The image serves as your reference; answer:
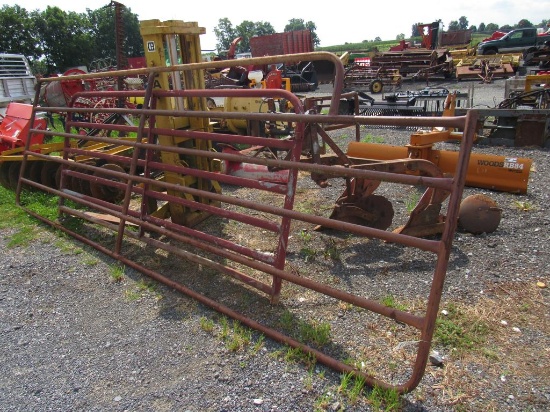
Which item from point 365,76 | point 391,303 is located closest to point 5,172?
point 391,303

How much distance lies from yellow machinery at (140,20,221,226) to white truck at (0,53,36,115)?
7716mm

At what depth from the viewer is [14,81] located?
1080cm

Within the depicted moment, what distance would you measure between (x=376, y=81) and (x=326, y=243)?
16.7 meters

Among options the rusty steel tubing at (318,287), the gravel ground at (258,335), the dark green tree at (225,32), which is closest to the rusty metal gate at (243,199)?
the rusty steel tubing at (318,287)

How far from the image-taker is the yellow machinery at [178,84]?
450 cm

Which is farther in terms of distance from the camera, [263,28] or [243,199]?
[263,28]

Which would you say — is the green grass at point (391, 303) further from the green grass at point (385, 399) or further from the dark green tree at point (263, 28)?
the dark green tree at point (263, 28)

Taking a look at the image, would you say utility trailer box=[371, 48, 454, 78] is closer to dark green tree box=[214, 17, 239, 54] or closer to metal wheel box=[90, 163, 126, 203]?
metal wheel box=[90, 163, 126, 203]

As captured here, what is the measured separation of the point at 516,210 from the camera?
16.4ft

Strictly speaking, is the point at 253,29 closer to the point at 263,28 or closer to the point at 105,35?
the point at 263,28

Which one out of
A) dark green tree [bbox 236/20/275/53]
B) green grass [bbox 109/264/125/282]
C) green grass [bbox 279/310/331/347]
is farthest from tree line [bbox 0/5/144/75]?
dark green tree [bbox 236/20/275/53]

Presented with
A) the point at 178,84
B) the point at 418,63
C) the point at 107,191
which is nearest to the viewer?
the point at 178,84

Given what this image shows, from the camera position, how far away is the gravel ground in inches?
95.5

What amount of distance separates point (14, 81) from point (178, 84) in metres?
8.93
